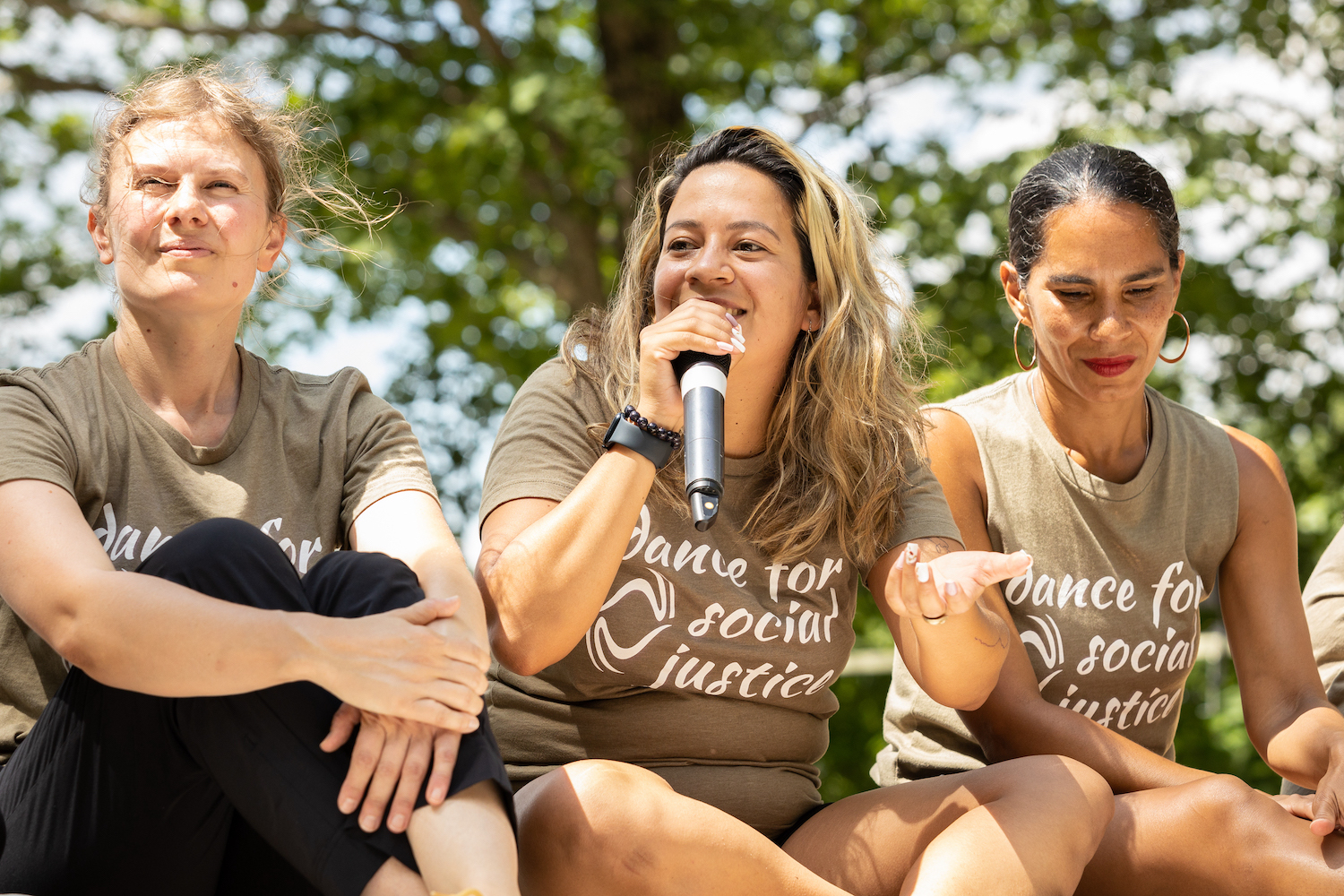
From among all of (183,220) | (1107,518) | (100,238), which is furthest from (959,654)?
(100,238)

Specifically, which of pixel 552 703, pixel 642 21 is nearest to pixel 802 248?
pixel 552 703

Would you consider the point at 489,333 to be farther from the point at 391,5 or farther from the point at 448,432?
the point at 391,5

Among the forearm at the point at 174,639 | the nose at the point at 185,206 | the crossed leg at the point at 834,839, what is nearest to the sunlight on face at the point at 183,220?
the nose at the point at 185,206

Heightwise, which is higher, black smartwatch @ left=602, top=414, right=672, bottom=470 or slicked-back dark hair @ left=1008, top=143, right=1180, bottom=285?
slicked-back dark hair @ left=1008, top=143, right=1180, bottom=285

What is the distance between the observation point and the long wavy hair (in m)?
2.29

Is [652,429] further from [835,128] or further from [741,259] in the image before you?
[835,128]

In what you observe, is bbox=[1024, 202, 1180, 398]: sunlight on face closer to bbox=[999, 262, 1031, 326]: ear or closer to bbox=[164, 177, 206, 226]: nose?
bbox=[999, 262, 1031, 326]: ear

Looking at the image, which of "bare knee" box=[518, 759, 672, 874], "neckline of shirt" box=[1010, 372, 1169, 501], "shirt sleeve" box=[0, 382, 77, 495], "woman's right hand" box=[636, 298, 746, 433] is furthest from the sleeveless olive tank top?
"shirt sleeve" box=[0, 382, 77, 495]

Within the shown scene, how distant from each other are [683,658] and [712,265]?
2.35 feet

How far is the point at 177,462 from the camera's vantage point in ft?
6.72

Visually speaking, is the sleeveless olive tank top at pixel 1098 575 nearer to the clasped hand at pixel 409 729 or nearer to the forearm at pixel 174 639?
the clasped hand at pixel 409 729

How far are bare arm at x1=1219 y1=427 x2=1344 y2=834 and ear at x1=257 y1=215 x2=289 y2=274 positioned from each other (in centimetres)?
208

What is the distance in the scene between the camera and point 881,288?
8.38 ft

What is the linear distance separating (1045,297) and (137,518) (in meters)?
1.83
